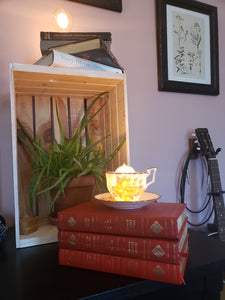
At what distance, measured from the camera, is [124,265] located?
492 millimetres

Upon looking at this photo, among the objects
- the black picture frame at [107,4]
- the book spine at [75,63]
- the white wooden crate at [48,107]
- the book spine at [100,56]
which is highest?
the black picture frame at [107,4]

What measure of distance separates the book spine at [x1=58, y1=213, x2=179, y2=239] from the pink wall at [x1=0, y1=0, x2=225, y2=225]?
0.47 meters

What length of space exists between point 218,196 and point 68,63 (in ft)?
3.12

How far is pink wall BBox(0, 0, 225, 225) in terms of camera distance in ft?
3.03

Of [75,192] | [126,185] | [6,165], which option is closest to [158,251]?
[126,185]

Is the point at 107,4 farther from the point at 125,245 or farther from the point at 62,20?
the point at 125,245

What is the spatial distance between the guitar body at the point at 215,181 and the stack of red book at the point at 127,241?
75cm

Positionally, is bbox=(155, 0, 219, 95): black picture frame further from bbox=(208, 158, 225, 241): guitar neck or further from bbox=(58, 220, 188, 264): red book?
bbox=(58, 220, 188, 264): red book

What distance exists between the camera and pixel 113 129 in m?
0.87

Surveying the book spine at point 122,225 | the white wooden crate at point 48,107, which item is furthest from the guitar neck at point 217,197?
the book spine at point 122,225

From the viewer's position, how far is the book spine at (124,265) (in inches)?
18.0

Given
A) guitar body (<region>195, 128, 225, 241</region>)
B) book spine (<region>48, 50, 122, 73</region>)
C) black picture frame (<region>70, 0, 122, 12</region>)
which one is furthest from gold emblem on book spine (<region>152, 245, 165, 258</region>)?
black picture frame (<region>70, 0, 122, 12</region>)

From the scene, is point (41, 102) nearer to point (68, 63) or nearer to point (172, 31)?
point (68, 63)

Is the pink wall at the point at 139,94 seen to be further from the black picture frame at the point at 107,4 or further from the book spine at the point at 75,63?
the book spine at the point at 75,63
